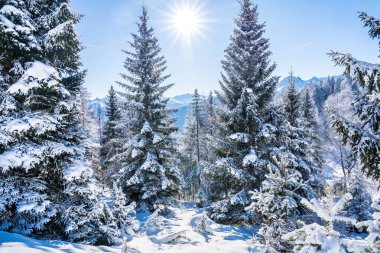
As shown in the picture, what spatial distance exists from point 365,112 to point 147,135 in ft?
43.6

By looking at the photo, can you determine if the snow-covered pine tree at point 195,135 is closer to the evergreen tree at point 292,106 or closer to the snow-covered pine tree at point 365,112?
the evergreen tree at point 292,106

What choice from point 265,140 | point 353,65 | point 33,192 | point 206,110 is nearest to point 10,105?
point 33,192

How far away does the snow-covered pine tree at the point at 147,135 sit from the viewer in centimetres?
1659

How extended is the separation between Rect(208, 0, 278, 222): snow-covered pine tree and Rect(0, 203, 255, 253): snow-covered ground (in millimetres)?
2497

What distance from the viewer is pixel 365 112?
21.8ft

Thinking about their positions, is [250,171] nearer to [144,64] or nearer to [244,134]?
[244,134]

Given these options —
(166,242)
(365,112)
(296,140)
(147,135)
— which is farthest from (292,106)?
(166,242)

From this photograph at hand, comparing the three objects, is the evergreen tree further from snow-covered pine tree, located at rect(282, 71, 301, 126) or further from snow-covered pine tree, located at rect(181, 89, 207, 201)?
snow-covered pine tree, located at rect(181, 89, 207, 201)

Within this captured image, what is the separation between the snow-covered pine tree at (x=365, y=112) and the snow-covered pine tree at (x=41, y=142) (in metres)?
8.05

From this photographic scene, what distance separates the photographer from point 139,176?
645 inches

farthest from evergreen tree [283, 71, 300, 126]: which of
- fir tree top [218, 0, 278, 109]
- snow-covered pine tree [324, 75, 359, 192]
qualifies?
fir tree top [218, 0, 278, 109]

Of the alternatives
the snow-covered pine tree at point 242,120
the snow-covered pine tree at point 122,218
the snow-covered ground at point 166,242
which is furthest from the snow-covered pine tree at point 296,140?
the snow-covered pine tree at point 122,218

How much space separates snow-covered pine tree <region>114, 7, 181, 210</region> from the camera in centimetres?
1659

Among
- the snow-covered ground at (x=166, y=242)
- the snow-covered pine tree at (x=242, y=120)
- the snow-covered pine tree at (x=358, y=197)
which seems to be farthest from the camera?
the snow-covered pine tree at (x=358, y=197)
